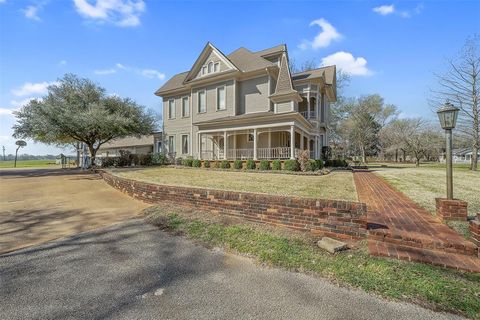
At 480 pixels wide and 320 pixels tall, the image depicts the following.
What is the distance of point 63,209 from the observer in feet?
21.8

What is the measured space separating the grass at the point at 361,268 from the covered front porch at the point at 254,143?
1137cm

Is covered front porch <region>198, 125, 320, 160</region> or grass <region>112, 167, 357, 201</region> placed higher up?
covered front porch <region>198, 125, 320, 160</region>

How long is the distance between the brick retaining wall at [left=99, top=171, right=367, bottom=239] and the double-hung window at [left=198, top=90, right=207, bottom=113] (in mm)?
16289

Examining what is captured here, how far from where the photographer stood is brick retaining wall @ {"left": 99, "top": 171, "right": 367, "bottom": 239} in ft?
13.2

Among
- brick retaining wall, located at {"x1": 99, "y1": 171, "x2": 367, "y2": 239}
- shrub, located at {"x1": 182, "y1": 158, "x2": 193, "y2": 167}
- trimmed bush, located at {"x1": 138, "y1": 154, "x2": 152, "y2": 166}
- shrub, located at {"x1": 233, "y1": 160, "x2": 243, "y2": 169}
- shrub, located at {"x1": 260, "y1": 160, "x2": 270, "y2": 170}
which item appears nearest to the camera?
brick retaining wall, located at {"x1": 99, "y1": 171, "x2": 367, "y2": 239}

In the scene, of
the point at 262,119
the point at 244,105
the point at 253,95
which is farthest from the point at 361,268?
the point at 244,105

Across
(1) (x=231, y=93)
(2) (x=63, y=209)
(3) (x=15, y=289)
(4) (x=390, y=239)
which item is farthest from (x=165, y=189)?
(1) (x=231, y=93)

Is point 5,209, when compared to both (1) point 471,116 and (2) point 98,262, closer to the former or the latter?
(2) point 98,262

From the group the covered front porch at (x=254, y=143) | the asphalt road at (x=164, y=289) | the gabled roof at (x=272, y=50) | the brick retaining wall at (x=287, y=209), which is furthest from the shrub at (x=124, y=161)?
the asphalt road at (x=164, y=289)

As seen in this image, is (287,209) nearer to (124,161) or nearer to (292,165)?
(292,165)

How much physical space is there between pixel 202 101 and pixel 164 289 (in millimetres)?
20388

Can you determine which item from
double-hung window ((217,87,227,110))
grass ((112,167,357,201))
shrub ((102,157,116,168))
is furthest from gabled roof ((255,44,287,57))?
shrub ((102,157,116,168))

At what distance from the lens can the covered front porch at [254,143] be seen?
16.4 meters

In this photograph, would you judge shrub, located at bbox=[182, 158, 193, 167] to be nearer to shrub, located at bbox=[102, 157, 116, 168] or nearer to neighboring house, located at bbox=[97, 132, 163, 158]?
shrub, located at bbox=[102, 157, 116, 168]
